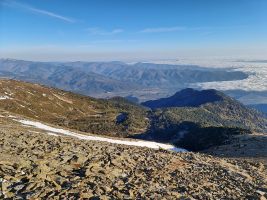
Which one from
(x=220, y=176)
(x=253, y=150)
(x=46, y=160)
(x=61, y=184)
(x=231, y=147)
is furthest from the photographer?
(x=231, y=147)

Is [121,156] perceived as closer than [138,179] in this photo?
No

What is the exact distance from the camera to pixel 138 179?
2730 centimetres

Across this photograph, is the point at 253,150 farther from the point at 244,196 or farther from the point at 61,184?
the point at 61,184

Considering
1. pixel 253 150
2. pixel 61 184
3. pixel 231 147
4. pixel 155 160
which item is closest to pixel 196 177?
pixel 155 160

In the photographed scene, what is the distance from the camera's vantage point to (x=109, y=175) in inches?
1069

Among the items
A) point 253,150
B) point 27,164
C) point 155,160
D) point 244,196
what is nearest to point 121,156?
point 155,160

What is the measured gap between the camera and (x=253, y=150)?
6234 cm

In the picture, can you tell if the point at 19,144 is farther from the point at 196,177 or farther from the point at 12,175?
the point at 196,177

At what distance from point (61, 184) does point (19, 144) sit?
1105cm

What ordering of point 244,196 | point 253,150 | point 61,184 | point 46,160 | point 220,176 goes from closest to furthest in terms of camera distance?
1. point 61,184
2. point 244,196
3. point 46,160
4. point 220,176
5. point 253,150

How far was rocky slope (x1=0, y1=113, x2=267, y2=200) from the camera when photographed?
2377cm

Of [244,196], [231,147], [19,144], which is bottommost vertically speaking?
[231,147]

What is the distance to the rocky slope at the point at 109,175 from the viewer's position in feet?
78.0

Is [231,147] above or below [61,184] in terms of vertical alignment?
below
